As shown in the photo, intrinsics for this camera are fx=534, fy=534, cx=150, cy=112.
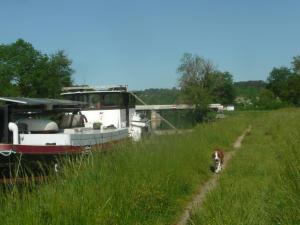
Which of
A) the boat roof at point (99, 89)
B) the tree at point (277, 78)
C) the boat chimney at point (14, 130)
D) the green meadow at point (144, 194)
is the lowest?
the green meadow at point (144, 194)

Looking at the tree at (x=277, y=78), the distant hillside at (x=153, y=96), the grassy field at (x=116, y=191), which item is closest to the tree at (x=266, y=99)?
the tree at (x=277, y=78)

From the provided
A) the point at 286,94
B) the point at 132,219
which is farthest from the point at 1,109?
the point at 286,94

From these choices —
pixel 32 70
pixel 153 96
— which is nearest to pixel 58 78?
pixel 32 70

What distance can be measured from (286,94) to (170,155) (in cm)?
9423

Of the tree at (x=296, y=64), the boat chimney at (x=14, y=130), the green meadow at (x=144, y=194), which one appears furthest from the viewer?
the tree at (x=296, y=64)

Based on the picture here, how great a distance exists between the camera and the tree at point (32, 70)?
48375 mm

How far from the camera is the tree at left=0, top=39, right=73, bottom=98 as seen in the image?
1905 inches

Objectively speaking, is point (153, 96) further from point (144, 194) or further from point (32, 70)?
point (144, 194)

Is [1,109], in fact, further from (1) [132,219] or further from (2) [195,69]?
(2) [195,69]

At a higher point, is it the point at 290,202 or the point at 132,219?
the point at 290,202

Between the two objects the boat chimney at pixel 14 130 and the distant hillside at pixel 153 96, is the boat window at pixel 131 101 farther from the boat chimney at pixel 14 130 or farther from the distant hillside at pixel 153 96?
the boat chimney at pixel 14 130

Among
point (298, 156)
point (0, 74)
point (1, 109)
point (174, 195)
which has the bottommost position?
point (174, 195)

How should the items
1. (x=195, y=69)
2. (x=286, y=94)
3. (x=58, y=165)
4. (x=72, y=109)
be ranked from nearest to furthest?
(x=58, y=165)
(x=72, y=109)
(x=195, y=69)
(x=286, y=94)

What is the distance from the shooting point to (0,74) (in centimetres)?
4884
